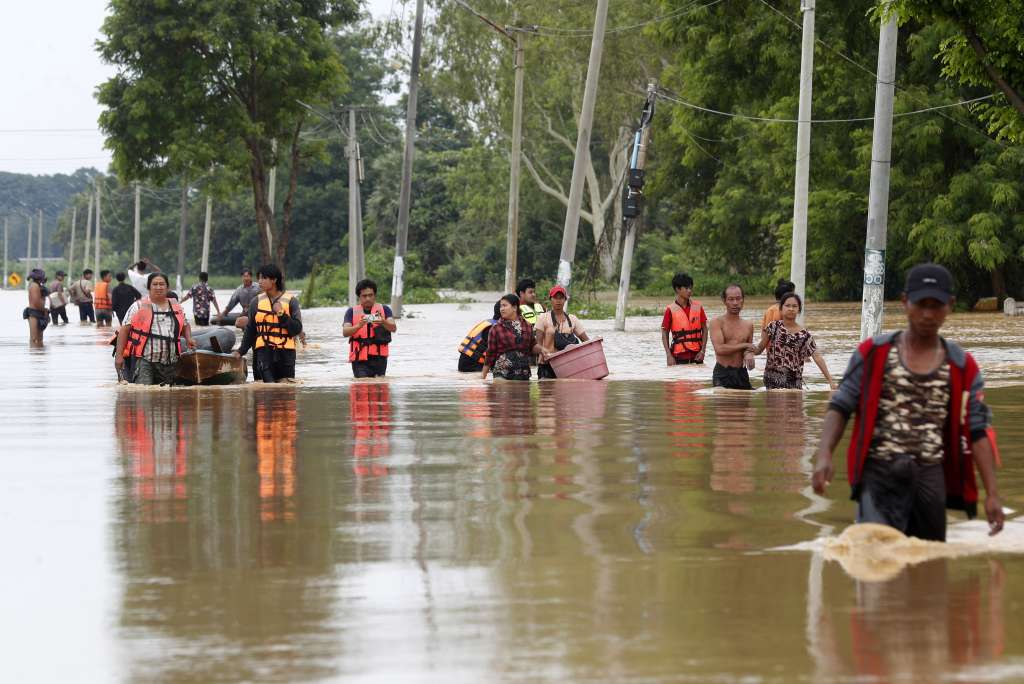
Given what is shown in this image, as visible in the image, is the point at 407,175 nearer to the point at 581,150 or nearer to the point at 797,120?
the point at 797,120

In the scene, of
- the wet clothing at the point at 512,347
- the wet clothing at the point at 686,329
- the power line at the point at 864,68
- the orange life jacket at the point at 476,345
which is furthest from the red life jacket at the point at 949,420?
the power line at the point at 864,68

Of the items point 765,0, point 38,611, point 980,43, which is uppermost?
point 765,0

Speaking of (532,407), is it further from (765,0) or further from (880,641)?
(765,0)

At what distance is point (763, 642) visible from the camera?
670 centimetres

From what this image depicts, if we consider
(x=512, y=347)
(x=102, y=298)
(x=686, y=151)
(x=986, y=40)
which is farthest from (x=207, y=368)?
(x=686, y=151)

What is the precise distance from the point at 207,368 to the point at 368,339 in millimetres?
2001

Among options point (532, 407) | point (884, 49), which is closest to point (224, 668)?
point (532, 407)

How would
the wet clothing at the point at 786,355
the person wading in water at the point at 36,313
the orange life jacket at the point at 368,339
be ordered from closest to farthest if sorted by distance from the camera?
1. the wet clothing at the point at 786,355
2. the orange life jacket at the point at 368,339
3. the person wading in water at the point at 36,313

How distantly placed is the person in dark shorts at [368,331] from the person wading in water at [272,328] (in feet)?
2.29

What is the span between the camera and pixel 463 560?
8.56m

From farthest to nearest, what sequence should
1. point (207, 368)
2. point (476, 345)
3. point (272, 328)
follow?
point (476, 345) < point (207, 368) < point (272, 328)

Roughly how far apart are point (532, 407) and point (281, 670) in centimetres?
1200

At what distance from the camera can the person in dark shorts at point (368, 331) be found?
20.5m

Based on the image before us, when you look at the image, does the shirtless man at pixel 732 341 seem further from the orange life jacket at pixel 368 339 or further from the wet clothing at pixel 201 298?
the wet clothing at pixel 201 298
